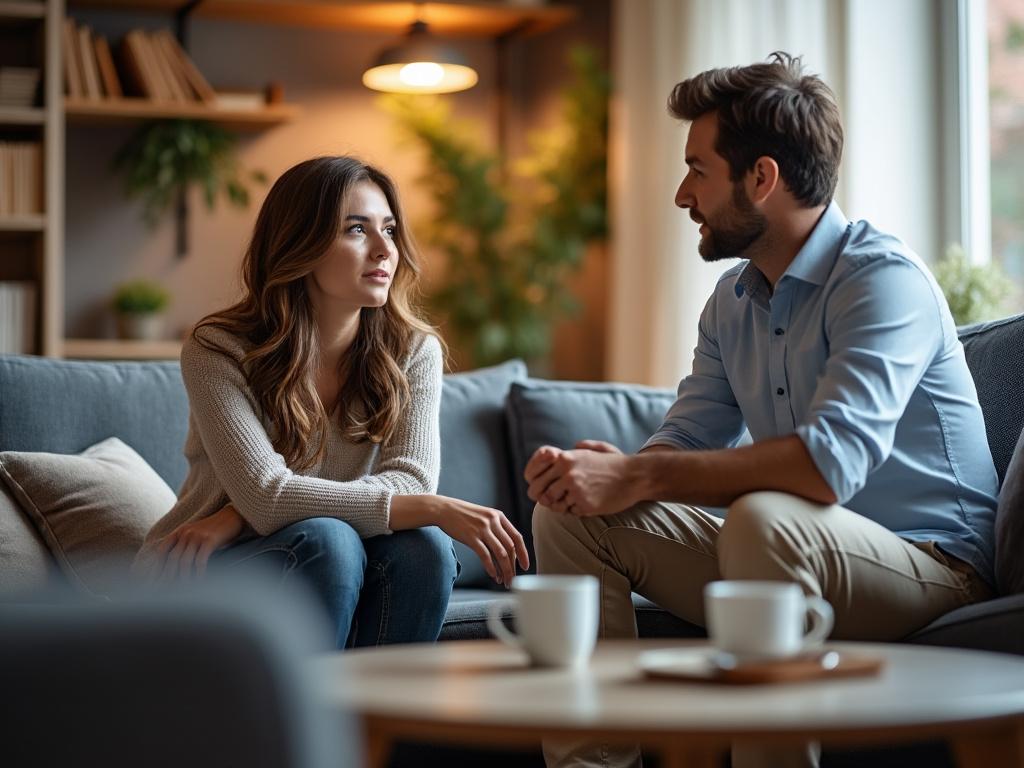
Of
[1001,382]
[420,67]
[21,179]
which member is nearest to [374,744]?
[1001,382]

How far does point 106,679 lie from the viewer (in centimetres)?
57

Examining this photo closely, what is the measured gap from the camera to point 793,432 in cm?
168

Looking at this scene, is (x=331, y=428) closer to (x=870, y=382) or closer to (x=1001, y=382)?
(x=870, y=382)

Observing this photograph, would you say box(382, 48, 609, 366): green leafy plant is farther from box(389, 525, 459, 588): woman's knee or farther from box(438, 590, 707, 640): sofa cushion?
box(389, 525, 459, 588): woman's knee

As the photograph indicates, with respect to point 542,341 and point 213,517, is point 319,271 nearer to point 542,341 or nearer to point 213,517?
point 213,517

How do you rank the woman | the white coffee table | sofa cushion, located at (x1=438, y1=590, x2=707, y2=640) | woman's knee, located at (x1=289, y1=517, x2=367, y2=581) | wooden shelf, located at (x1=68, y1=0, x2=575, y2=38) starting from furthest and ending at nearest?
wooden shelf, located at (x1=68, y1=0, x2=575, y2=38) → sofa cushion, located at (x1=438, y1=590, x2=707, y2=640) → the woman → woman's knee, located at (x1=289, y1=517, x2=367, y2=581) → the white coffee table

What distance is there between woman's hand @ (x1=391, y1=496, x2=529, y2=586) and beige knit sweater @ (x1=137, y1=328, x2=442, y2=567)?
0.11 ft

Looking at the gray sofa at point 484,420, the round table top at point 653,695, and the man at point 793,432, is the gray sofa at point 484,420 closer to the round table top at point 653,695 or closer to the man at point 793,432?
the man at point 793,432

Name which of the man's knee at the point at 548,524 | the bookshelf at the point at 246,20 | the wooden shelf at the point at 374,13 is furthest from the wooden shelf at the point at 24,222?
the man's knee at the point at 548,524

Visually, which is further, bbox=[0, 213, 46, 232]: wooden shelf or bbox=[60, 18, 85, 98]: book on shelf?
bbox=[60, 18, 85, 98]: book on shelf

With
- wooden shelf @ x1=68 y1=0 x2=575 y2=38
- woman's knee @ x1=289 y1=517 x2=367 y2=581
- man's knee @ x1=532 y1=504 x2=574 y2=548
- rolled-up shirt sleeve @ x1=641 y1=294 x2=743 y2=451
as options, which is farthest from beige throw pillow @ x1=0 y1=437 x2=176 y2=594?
wooden shelf @ x1=68 y1=0 x2=575 y2=38

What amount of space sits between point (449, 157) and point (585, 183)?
0.48m

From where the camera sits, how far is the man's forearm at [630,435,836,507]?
1.66m

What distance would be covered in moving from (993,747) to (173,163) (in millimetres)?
3898
